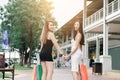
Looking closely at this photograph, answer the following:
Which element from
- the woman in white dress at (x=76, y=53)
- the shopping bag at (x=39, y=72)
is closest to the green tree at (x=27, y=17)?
the woman in white dress at (x=76, y=53)

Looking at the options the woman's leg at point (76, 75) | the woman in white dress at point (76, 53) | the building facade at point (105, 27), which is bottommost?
the woman's leg at point (76, 75)

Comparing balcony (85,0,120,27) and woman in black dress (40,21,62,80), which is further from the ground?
balcony (85,0,120,27)

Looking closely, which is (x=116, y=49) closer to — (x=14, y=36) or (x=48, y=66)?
(x=14, y=36)

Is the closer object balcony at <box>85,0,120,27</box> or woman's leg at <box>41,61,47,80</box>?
woman's leg at <box>41,61,47,80</box>

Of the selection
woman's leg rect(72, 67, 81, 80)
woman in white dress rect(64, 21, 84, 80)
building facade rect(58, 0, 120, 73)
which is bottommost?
woman's leg rect(72, 67, 81, 80)

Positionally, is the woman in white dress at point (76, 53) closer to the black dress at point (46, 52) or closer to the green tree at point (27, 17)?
the black dress at point (46, 52)

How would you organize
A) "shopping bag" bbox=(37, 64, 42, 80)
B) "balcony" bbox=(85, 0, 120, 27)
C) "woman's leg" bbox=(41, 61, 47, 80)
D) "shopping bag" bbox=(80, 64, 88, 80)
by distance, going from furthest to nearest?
1. "balcony" bbox=(85, 0, 120, 27)
2. "shopping bag" bbox=(80, 64, 88, 80)
3. "shopping bag" bbox=(37, 64, 42, 80)
4. "woman's leg" bbox=(41, 61, 47, 80)

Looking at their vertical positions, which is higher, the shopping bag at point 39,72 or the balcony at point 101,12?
the balcony at point 101,12

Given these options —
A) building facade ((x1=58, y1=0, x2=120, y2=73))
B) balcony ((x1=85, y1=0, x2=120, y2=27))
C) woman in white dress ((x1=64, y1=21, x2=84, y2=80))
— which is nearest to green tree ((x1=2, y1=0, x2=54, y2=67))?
building facade ((x1=58, y1=0, x2=120, y2=73))

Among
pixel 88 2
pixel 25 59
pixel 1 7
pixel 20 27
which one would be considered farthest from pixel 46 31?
pixel 25 59

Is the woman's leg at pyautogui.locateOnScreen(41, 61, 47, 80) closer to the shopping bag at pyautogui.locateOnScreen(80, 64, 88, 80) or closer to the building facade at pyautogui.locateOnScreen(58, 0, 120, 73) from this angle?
the shopping bag at pyautogui.locateOnScreen(80, 64, 88, 80)

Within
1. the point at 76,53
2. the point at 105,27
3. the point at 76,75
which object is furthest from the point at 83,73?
the point at 105,27

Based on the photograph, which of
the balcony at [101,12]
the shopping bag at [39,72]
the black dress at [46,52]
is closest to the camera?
the black dress at [46,52]

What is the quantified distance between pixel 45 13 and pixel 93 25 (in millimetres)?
10341
